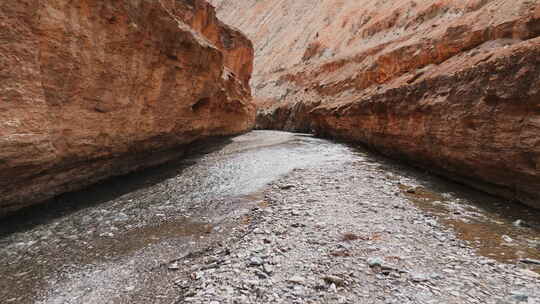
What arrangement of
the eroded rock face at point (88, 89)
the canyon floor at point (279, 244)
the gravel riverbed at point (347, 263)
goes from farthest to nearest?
the eroded rock face at point (88, 89)
the canyon floor at point (279, 244)
the gravel riverbed at point (347, 263)

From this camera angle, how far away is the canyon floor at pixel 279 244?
3.30 metres

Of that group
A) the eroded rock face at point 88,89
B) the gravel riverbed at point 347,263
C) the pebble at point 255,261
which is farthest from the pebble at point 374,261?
the eroded rock face at point 88,89

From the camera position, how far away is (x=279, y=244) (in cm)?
425

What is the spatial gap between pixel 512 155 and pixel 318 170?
4.81 m

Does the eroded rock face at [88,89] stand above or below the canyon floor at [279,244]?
above

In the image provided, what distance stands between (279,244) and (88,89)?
6.22 m

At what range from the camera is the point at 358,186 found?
273 inches

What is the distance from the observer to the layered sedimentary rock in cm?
566

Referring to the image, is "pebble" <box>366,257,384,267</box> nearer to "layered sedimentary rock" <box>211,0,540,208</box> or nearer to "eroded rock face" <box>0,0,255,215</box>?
"layered sedimentary rock" <box>211,0,540,208</box>

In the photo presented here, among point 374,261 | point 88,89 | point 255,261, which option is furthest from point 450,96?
point 88,89

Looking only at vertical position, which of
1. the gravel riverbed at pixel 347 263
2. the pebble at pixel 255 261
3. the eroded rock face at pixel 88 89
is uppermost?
the eroded rock face at pixel 88 89

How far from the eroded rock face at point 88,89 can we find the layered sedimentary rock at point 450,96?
8250 millimetres

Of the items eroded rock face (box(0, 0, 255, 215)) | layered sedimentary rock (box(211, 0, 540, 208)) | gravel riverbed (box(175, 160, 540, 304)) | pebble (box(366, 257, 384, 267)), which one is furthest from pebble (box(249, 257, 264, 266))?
layered sedimentary rock (box(211, 0, 540, 208))

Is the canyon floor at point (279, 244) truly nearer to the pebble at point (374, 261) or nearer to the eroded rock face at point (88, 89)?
the pebble at point (374, 261)
